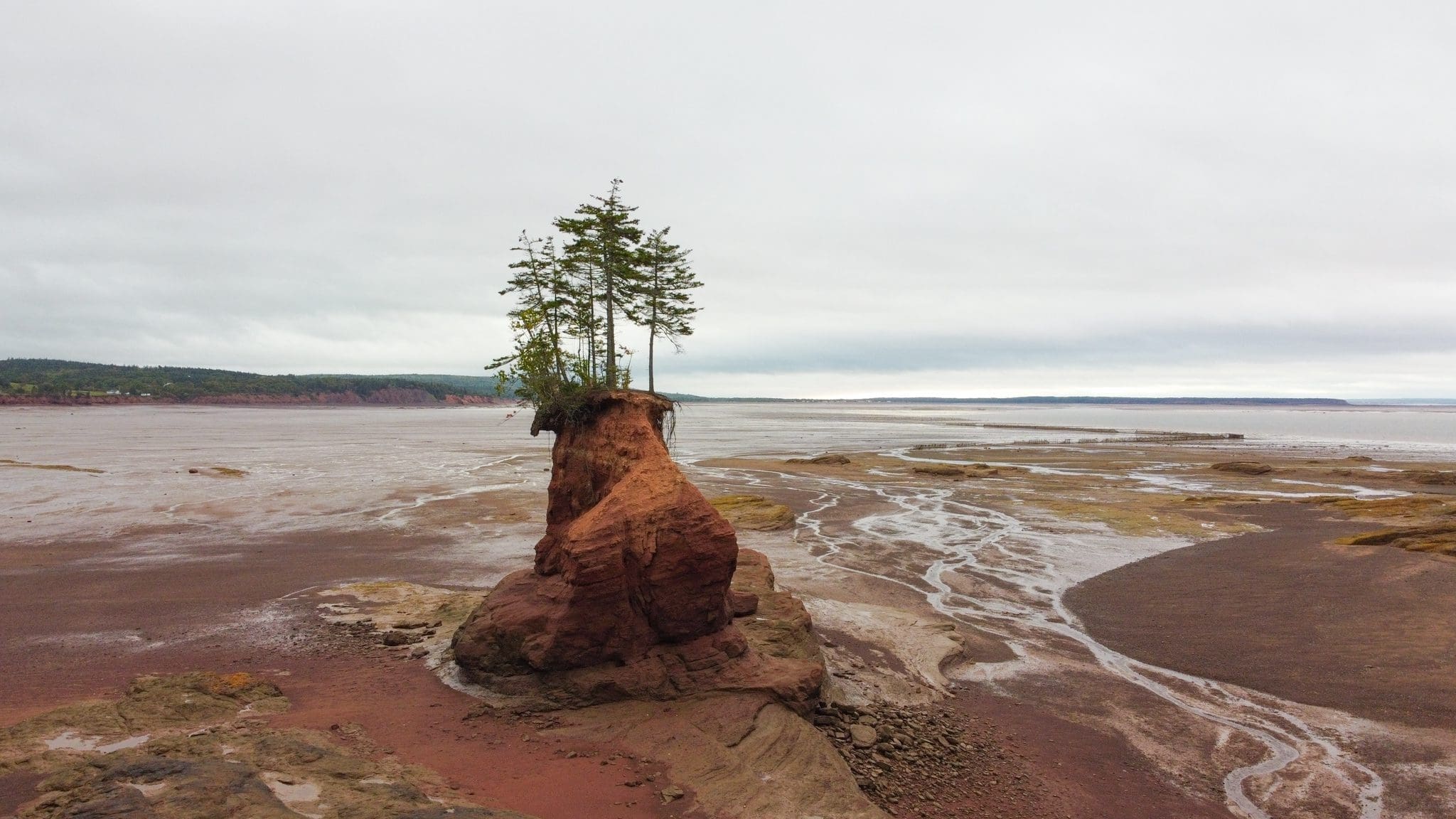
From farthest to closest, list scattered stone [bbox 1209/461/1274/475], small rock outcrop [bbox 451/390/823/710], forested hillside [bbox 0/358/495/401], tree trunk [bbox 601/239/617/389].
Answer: forested hillside [bbox 0/358/495/401] < scattered stone [bbox 1209/461/1274/475] < tree trunk [bbox 601/239/617/389] < small rock outcrop [bbox 451/390/823/710]

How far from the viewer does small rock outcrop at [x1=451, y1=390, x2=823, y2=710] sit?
9789 mm

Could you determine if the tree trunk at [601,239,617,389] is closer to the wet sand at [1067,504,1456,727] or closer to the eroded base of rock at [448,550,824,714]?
the eroded base of rock at [448,550,824,714]

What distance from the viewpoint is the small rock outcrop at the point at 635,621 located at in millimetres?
9789

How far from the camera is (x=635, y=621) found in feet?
33.4

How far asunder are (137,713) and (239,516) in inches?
865

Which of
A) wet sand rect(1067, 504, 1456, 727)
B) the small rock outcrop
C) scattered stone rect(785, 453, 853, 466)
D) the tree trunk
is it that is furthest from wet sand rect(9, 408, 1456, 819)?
scattered stone rect(785, 453, 853, 466)

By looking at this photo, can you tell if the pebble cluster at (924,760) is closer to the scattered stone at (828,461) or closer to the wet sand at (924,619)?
the wet sand at (924,619)

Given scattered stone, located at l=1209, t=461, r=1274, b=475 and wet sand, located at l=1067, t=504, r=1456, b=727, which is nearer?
wet sand, located at l=1067, t=504, r=1456, b=727

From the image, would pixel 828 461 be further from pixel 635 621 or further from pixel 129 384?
pixel 129 384

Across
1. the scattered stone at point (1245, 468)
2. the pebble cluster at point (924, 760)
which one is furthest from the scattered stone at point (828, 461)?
the pebble cluster at point (924, 760)

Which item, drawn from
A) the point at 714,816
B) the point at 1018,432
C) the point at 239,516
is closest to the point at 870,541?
the point at 714,816

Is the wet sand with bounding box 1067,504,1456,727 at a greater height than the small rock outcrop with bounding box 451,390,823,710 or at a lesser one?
lesser

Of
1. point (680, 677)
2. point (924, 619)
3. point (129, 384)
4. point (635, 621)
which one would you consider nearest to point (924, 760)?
point (680, 677)

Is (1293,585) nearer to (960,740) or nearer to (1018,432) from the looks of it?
(960,740)
